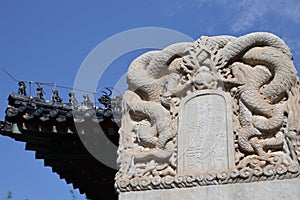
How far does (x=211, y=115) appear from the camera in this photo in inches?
146

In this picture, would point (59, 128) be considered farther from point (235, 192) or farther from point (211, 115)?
point (235, 192)

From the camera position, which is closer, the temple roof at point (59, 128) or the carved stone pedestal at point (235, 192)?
the carved stone pedestal at point (235, 192)

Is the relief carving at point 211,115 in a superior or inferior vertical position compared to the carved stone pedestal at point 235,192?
superior

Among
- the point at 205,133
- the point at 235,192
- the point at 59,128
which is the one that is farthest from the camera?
the point at 59,128

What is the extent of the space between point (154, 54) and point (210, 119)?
2.64 feet

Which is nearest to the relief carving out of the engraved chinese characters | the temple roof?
the engraved chinese characters

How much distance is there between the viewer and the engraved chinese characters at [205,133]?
358cm

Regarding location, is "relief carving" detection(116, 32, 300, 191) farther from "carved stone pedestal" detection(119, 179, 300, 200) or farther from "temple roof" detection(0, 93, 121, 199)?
"temple roof" detection(0, 93, 121, 199)

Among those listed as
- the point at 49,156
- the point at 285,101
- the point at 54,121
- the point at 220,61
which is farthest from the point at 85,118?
the point at 285,101

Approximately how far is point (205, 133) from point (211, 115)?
0.50 ft

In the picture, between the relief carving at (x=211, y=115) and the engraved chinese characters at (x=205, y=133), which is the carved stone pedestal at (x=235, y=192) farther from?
the engraved chinese characters at (x=205, y=133)

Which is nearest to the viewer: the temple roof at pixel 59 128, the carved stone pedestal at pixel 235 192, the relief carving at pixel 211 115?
the carved stone pedestal at pixel 235 192

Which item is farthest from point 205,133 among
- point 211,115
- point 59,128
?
point 59,128

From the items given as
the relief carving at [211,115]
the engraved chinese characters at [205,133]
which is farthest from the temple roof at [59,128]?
the engraved chinese characters at [205,133]
